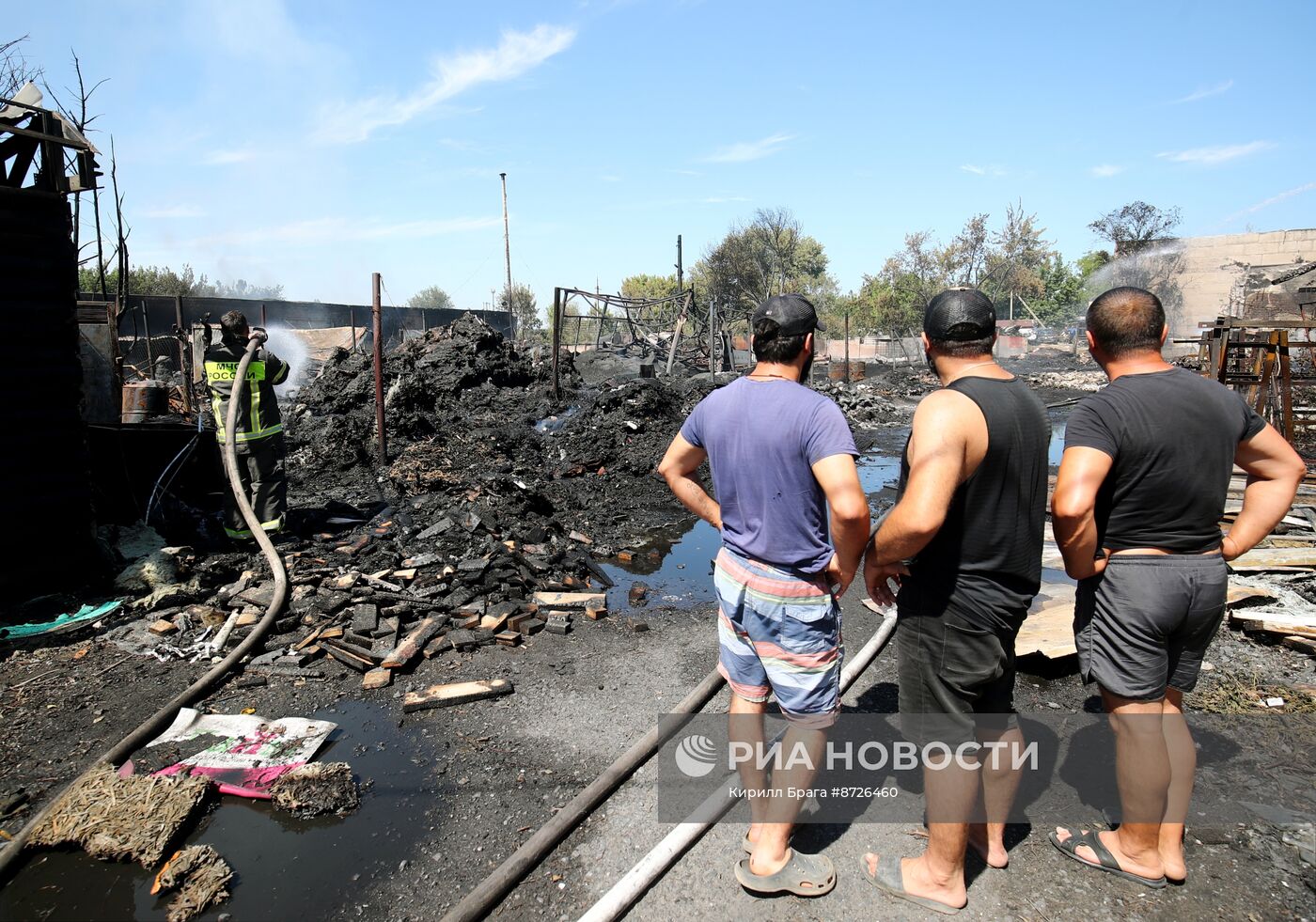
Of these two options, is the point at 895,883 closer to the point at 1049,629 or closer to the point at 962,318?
the point at 962,318

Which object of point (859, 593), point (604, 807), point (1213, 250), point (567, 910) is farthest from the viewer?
point (1213, 250)

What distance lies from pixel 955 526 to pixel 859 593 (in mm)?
3620

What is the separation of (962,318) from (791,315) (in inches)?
22.2

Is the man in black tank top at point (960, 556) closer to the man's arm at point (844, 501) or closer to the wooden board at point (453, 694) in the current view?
the man's arm at point (844, 501)

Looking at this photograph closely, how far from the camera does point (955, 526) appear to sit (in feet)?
7.54

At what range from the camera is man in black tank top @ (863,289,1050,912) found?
2.19m

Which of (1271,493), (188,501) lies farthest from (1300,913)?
(188,501)

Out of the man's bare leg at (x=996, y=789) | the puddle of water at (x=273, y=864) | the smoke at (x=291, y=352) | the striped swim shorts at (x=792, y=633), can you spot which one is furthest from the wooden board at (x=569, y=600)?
the smoke at (x=291, y=352)

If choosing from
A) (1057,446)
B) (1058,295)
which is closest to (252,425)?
(1057,446)

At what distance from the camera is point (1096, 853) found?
261 centimetres

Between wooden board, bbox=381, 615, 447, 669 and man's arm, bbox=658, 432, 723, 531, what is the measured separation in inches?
98.0

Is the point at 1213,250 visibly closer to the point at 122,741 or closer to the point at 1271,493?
the point at 1271,493

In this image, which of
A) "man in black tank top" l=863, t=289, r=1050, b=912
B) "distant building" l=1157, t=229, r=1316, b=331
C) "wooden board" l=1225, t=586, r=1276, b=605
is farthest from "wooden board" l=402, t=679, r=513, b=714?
"distant building" l=1157, t=229, r=1316, b=331

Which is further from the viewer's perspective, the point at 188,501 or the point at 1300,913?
the point at 188,501
